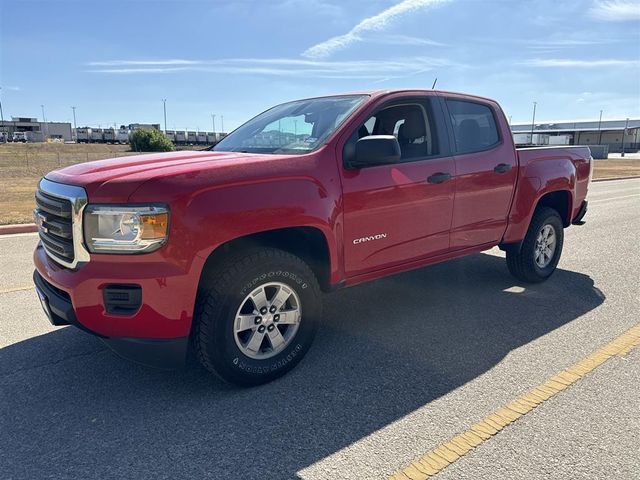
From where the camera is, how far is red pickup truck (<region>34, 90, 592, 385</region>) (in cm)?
281

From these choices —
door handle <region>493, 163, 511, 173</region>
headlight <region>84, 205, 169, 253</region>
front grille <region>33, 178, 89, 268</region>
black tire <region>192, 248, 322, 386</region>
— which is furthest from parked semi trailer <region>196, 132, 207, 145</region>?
headlight <region>84, 205, 169, 253</region>

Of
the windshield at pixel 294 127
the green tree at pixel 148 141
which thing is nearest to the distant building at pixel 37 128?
the green tree at pixel 148 141

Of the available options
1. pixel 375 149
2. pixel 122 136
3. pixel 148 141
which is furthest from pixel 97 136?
pixel 375 149

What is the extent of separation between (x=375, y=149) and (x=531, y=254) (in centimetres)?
280

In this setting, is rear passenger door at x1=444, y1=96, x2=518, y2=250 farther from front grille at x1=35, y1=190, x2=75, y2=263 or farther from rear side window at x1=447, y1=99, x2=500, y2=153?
front grille at x1=35, y1=190, x2=75, y2=263

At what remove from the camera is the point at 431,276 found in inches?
232

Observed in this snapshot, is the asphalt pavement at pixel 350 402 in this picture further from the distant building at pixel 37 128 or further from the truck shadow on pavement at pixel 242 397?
the distant building at pixel 37 128

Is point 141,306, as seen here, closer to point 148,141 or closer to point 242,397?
point 242,397

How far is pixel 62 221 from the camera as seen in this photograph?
3.00 m

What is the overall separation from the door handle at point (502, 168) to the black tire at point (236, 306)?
2.36 m

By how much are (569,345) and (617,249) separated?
14.1 feet

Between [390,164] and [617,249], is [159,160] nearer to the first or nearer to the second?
[390,164]

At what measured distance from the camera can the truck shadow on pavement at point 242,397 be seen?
2543mm

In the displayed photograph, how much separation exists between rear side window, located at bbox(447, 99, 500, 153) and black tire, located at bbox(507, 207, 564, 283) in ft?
3.59
